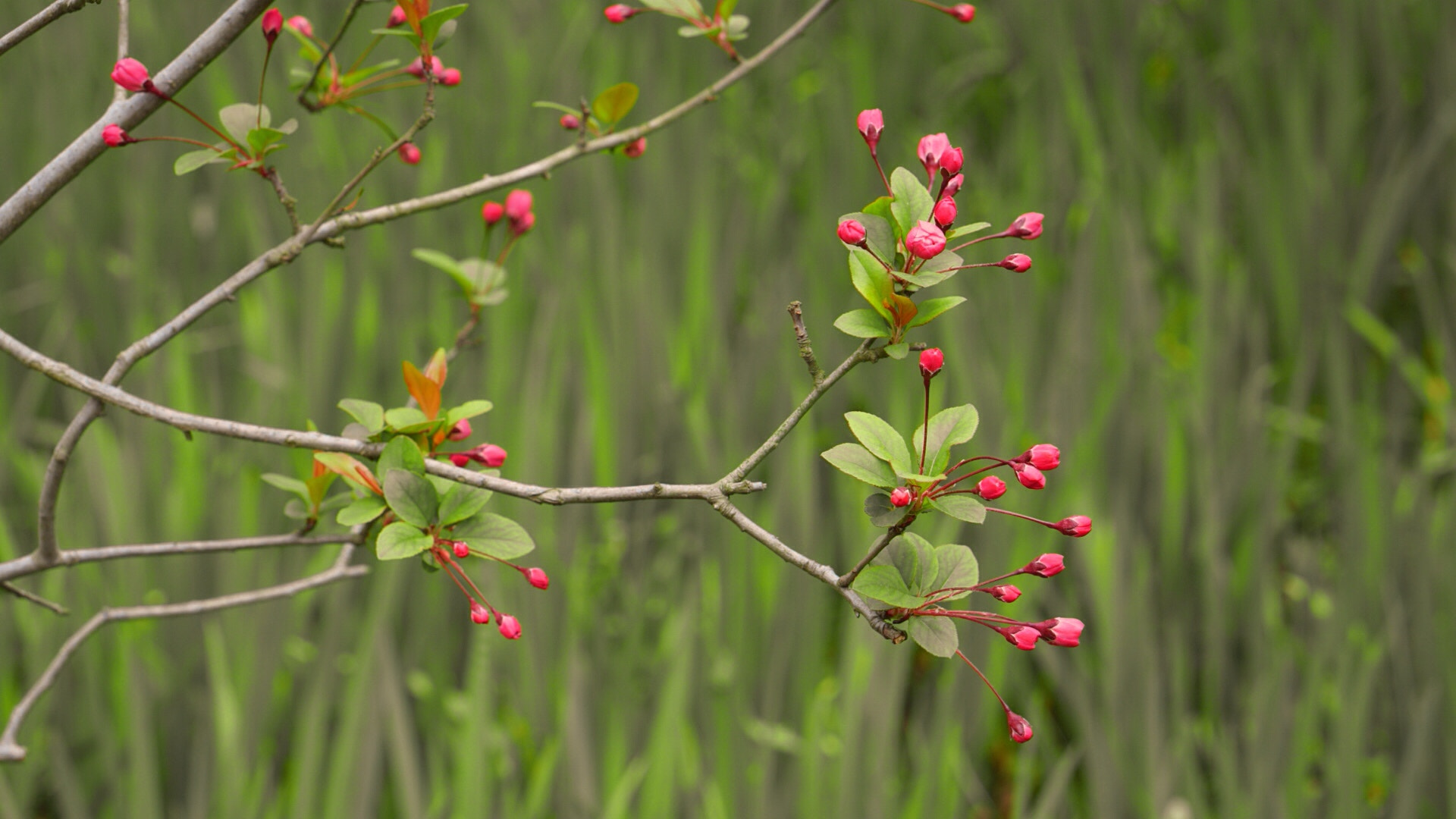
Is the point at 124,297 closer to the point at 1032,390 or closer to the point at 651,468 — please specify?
the point at 651,468

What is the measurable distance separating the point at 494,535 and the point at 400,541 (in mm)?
34

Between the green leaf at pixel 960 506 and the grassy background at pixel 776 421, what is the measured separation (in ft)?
1.69

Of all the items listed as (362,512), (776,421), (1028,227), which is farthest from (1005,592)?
(776,421)

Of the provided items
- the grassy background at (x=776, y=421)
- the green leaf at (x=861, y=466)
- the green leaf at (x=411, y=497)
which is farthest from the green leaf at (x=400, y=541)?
the grassy background at (x=776, y=421)

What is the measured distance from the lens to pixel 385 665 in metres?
0.88

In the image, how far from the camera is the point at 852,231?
330 mm

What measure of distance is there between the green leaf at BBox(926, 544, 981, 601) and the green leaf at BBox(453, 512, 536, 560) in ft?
0.47

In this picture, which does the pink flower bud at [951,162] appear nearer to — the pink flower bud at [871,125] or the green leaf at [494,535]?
the pink flower bud at [871,125]

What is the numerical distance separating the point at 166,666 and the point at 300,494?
1.70ft

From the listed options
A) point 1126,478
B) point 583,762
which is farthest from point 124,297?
point 1126,478

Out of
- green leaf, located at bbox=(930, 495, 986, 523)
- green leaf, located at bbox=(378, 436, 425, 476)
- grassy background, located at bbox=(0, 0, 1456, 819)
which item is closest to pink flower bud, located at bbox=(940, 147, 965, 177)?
green leaf, located at bbox=(930, 495, 986, 523)

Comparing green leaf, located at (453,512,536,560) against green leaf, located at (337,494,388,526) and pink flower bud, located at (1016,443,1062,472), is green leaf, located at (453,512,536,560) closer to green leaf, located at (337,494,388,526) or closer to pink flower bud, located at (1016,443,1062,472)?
green leaf, located at (337,494,388,526)

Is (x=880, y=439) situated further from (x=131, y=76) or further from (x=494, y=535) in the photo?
(x=131, y=76)

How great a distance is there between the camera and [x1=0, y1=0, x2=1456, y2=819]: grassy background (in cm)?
86
